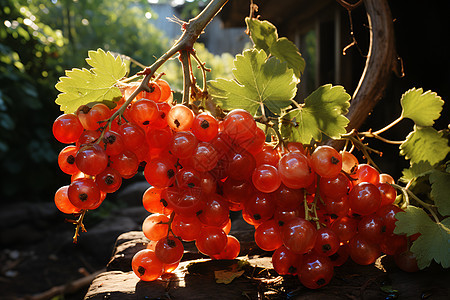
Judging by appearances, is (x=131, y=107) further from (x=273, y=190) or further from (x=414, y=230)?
(x=414, y=230)

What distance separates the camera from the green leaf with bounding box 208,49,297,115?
612 millimetres

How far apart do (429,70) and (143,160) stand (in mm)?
1456

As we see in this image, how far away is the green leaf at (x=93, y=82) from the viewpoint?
0.61m

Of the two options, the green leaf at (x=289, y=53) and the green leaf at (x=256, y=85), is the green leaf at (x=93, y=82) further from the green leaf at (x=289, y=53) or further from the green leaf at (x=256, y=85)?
Answer: the green leaf at (x=289, y=53)

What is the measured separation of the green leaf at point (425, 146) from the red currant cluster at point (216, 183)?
8.0 inches

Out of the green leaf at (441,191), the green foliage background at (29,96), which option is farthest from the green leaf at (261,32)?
the green foliage background at (29,96)

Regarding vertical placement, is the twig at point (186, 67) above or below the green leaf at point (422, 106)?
above

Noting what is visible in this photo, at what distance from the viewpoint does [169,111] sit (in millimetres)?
557

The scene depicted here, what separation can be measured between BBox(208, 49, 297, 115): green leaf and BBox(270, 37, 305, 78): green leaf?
0.17 meters

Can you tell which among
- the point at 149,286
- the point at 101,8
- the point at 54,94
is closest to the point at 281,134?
the point at 149,286

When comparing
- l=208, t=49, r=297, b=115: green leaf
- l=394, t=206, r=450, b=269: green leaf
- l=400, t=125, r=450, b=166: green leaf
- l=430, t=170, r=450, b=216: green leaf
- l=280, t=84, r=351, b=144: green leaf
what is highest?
l=208, t=49, r=297, b=115: green leaf

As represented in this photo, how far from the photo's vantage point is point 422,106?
0.74 m

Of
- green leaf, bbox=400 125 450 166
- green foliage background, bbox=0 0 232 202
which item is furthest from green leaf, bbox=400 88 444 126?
green foliage background, bbox=0 0 232 202

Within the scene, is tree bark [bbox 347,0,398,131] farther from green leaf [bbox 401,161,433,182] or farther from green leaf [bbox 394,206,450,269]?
green leaf [bbox 394,206,450,269]
